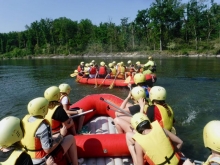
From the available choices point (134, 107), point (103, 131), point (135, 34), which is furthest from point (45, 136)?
point (135, 34)

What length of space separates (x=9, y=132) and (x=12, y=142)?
0.14m

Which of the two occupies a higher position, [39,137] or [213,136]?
[213,136]

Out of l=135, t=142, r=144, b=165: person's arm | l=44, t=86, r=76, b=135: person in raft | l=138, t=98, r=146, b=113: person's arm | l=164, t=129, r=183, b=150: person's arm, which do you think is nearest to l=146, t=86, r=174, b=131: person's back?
l=164, t=129, r=183, b=150: person's arm

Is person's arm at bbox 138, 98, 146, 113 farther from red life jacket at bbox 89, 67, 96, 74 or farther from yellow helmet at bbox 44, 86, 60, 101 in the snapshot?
red life jacket at bbox 89, 67, 96, 74

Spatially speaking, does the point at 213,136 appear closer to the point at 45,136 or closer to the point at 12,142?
the point at 45,136

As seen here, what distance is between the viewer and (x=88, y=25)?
223 feet

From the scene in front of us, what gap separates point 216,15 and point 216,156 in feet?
174

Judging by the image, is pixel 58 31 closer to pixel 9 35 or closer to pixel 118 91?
pixel 9 35

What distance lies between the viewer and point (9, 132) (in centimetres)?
256

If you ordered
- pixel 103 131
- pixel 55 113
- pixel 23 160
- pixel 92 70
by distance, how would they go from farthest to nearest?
pixel 92 70 → pixel 103 131 → pixel 55 113 → pixel 23 160

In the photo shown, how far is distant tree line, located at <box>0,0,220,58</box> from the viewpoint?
48000mm

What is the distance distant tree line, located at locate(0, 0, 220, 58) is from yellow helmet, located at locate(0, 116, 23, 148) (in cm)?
4000

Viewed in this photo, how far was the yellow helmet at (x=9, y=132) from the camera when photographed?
254 cm

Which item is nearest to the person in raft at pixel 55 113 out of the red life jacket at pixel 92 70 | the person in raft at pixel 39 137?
the person in raft at pixel 39 137
